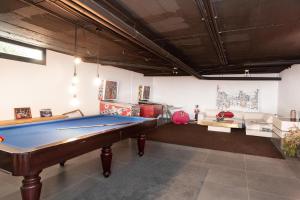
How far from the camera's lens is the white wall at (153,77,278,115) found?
8.72 metres

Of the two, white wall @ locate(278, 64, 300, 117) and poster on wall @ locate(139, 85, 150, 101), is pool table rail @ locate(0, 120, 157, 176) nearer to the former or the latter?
white wall @ locate(278, 64, 300, 117)

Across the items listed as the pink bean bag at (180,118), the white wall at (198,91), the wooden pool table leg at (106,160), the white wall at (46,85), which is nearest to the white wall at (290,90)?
the white wall at (198,91)

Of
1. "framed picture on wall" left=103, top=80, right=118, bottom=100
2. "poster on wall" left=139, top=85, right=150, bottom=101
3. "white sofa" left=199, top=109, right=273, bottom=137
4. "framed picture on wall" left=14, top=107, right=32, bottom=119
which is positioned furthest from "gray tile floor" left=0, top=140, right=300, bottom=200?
"poster on wall" left=139, top=85, right=150, bottom=101

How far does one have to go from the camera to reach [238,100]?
9.26 metres

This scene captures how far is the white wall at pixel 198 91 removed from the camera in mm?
8719

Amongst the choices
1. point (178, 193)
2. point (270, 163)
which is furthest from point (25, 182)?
point (270, 163)

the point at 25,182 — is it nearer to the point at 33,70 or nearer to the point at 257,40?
the point at 33,70

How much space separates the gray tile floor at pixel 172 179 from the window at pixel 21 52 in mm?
2666

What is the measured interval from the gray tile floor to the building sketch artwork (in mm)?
5274

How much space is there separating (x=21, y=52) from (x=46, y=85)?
0.97m

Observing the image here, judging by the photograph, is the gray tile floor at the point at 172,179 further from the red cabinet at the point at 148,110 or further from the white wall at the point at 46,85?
the red cabinet at the point at 148,110

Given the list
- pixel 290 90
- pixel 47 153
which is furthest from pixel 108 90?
pixel 290 90

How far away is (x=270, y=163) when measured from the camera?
158 inches

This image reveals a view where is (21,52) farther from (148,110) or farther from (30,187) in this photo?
(148,110)
